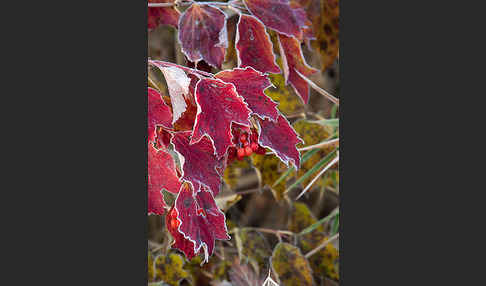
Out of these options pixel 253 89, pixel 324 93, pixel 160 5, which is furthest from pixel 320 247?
pixel 160 5

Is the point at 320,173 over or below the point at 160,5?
below

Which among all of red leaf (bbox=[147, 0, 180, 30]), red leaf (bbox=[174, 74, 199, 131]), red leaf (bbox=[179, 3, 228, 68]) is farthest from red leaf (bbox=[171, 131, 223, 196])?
red leaf (bbox=[147, 0, 180, 30])

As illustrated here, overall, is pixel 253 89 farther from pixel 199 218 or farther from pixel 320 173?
pixel 320 173

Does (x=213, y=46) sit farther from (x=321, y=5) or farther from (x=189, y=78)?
(x=321, y=5)

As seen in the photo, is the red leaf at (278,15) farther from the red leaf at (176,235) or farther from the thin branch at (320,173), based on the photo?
the red leaf at (176,235)

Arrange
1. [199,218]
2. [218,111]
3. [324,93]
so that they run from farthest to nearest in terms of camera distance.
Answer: [324,93]
[199,218]
[218,111]

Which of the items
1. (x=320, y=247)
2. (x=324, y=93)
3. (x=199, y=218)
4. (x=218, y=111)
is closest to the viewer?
(x=218, y=111)

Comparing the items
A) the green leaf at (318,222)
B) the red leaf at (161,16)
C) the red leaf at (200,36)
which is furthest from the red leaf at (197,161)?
the green leaf at (318,222)
